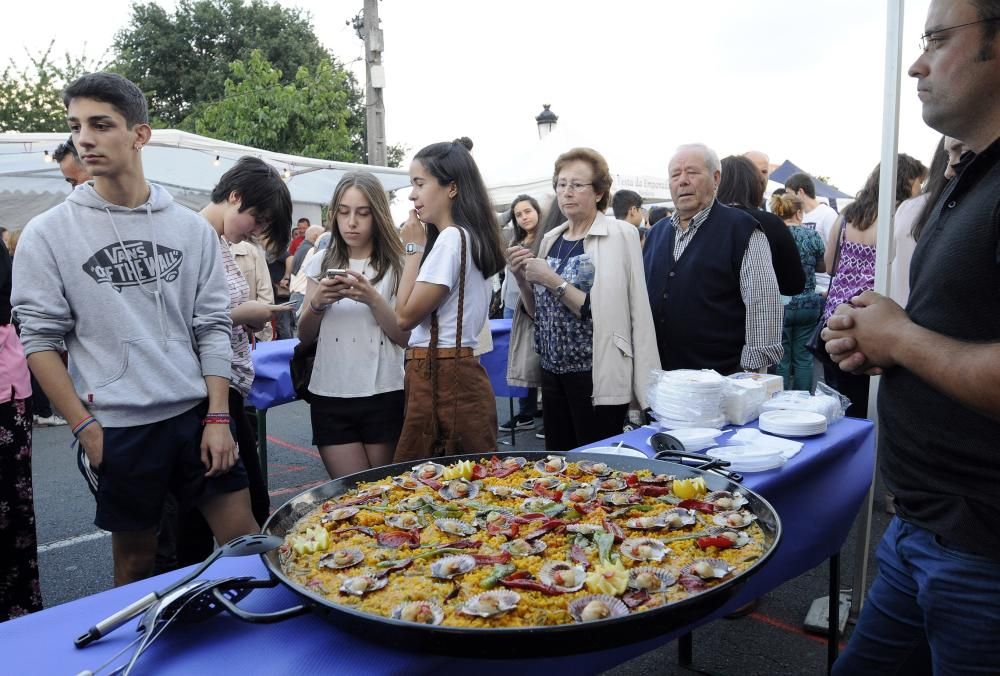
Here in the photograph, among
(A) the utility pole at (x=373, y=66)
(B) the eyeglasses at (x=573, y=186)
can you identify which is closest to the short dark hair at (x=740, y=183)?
(B) the eyeglasses at (x=573, y=186)

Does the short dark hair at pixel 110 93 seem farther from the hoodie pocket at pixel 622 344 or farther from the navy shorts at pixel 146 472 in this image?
the hoodie pocket at pixel 622 344

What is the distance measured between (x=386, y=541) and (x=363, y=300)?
147 centimetres

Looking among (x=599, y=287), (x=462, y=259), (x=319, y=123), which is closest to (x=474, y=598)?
(x=462, y=259)

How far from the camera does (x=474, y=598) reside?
1.11 m

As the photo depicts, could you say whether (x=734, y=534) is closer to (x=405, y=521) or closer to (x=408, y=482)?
(x=405, y=521)

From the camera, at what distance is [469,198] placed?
283 cm

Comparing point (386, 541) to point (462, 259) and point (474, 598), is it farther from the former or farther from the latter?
point (462, 259)

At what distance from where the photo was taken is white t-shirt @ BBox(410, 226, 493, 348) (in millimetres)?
2682

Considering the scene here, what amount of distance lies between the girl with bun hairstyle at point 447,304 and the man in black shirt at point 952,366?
156cm

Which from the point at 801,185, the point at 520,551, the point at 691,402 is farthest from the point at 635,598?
the point at 801,185

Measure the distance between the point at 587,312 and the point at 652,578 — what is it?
202cm

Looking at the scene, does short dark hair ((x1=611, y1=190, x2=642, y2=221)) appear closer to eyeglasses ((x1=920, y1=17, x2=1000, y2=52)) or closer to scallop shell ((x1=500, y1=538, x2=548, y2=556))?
eyeglasses ((x1=920, y1=17, x2=1000, y2=52))

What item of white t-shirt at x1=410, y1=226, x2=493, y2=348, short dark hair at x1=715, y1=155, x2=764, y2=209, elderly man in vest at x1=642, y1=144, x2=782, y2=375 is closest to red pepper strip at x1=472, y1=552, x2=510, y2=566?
white t-shirt at x1=410, y1=226, x2=493, y2=348

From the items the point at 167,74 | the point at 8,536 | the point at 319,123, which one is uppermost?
the point at 167,74
